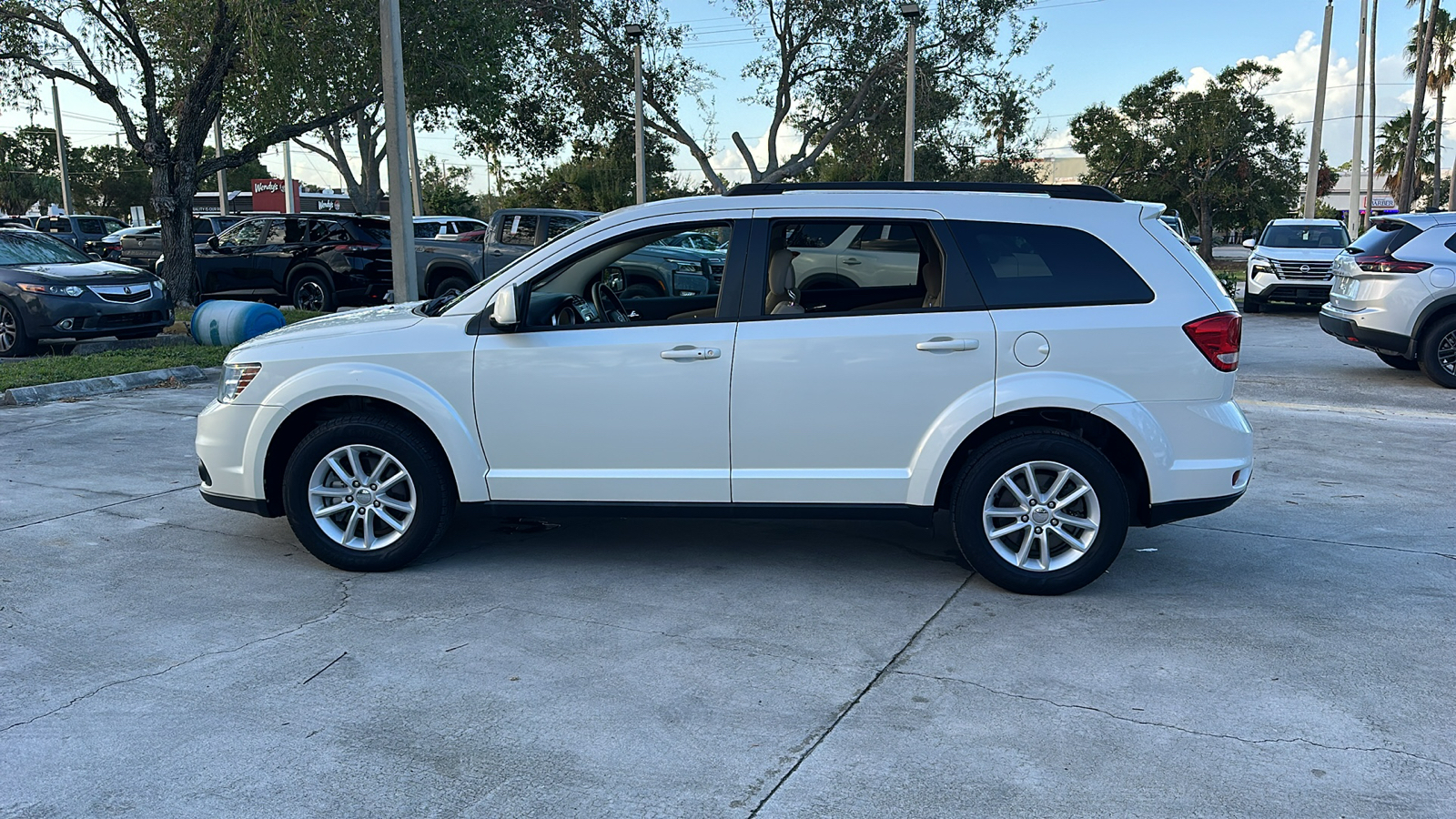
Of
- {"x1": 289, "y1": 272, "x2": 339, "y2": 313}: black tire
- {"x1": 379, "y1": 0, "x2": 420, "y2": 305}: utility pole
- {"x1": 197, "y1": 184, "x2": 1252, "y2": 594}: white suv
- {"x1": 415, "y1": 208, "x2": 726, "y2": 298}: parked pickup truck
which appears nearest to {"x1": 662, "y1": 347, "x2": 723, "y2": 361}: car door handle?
{"x1": 197, "y1": 184, "x2": 1252, "y2": 594}: white suv

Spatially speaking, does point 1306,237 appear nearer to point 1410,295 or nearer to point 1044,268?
point 1410,295

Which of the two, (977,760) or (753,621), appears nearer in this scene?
(977,760)

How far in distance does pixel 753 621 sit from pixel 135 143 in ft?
52.6

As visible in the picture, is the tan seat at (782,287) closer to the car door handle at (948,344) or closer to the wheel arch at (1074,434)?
the car door handle at (948,344)

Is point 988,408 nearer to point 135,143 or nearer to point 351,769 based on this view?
point 351,769

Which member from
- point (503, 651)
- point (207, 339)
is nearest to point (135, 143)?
point (207, 339)

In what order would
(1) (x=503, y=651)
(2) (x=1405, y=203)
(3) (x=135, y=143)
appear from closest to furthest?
(1) (x=503, y=651) → (3) (x=135, y=143) → (2) (x=1405, y=203)

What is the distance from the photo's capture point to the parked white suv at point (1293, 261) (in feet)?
62.7

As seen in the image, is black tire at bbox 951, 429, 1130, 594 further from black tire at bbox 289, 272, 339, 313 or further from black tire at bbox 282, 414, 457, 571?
black tire at bbox 289, 272, 339, 313

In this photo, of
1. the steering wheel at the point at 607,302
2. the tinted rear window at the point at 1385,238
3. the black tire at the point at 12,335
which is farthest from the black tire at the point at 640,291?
the black tire at the point at 12,335

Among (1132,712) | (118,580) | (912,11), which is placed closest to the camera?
(1132,712)

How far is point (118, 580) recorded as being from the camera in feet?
17.3

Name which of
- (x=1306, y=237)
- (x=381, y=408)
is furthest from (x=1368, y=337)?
(x=381, y=408)

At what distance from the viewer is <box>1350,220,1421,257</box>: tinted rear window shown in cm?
1150
